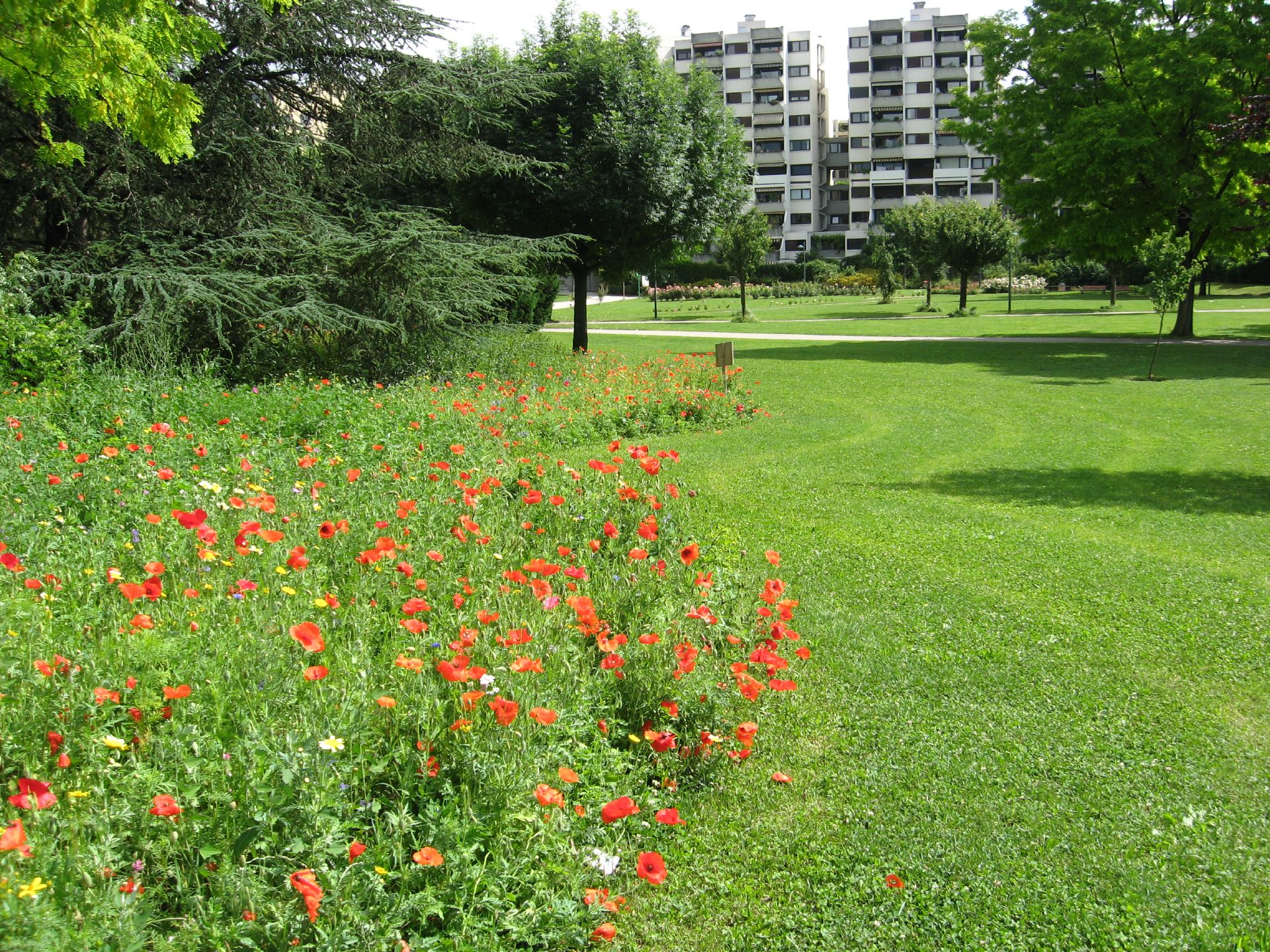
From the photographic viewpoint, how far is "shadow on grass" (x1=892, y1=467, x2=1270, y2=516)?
8.27 metres

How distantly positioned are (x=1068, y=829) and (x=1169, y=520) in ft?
17.4

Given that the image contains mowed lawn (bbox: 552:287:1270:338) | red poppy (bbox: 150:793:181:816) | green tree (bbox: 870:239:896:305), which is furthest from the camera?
green tree (bbox: 870:239:896:305)

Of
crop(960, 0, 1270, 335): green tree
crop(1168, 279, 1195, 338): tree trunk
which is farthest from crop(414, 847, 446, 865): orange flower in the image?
crop(1168, 279, 1195, 338): tree trunk

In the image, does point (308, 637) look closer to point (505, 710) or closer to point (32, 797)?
point (505, 710)

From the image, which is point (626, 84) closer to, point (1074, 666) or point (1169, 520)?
point (1169, 520)

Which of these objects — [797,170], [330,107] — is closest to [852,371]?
[330,107]

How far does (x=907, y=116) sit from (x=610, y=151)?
7259 centimetres

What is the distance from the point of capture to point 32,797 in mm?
2061

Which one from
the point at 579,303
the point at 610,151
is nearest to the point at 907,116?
the point at 579,303

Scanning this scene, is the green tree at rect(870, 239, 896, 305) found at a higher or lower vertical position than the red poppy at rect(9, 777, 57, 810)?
higher

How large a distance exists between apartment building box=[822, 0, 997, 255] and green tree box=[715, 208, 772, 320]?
141ft

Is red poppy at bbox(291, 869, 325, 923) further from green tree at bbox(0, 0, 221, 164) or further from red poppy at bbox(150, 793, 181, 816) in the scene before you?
green tree at bbox(0, 0, 221, 164)

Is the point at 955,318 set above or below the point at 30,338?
above

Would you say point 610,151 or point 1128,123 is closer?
point 610,151
